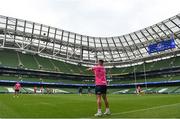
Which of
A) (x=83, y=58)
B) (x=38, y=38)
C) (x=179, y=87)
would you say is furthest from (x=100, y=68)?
(x=83, y=58)

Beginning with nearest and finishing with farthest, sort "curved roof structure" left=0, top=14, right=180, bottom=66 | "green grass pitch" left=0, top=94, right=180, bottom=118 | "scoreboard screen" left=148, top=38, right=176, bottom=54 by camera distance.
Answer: "green grass pitch" left=0, top=94, right=180, bottom=118, "scoreboard screen" left=148, top=38, right=176, bottom=54, "curved roof structure" left=0, top=14, right=180, bottom=66

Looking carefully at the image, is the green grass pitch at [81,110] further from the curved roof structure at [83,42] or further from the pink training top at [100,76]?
the curved roof structure at [83,42]

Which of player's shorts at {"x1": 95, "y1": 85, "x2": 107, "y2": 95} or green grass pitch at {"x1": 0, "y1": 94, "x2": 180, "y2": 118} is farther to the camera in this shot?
player's shorts at {"x1": 95, "y1": 85, "x2": 107, "y2": 95}

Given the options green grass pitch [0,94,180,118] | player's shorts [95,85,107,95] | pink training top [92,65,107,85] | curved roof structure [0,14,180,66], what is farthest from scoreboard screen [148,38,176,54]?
player's shorts [95,85,107,95]

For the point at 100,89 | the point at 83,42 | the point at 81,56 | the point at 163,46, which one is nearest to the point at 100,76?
the point at 100,89

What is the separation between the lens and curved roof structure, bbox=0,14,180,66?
217 feet

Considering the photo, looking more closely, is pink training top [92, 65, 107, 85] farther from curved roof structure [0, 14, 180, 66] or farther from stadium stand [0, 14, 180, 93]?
curved roof structure [0, 14, 180, 66]

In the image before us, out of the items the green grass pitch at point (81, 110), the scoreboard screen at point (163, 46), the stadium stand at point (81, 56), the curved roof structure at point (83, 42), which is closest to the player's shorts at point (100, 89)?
the green grass pitch at point (81, 110)

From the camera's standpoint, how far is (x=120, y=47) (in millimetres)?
78500

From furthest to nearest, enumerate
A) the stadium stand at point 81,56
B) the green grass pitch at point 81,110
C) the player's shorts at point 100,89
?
the stadium stand at point 81,56
the player's shorts at point 100,89
the green grass pitch at point 81,110

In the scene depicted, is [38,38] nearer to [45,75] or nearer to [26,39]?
[26,39]

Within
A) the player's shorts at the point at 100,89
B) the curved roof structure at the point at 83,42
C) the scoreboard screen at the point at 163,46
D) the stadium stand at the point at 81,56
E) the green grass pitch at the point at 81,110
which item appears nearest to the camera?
the green grass pitch at the point at 81,110

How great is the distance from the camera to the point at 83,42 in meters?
78.5

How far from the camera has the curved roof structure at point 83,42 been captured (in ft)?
217
